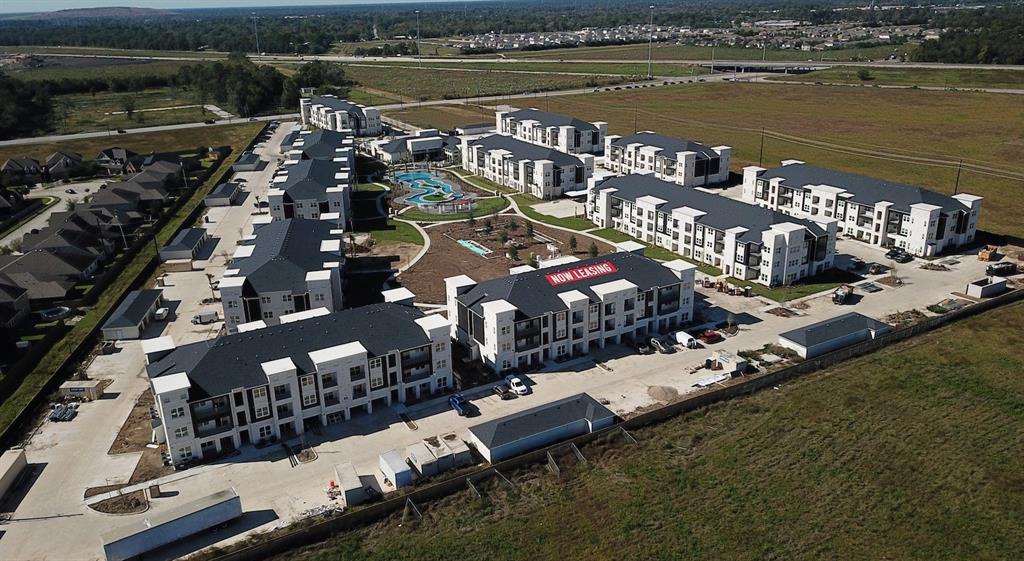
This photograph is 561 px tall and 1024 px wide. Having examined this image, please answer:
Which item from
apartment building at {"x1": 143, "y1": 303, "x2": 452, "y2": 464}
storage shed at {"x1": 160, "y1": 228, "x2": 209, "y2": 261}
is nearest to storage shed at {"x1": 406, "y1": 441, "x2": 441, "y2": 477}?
apartment building at {"x1": 143, "y1": 303, "x2": 452, "y2": 464}

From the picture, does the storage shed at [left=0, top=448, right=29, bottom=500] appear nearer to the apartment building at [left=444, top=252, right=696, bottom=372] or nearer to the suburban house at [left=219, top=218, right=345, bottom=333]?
the suburban house at [left=219, top=218, right=345, bottom=333]

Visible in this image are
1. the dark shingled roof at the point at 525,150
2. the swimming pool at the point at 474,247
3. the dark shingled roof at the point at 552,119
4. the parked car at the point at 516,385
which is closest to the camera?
the parked car at the point at 516,385

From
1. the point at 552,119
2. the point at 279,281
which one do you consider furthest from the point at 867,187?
the point at 279,281

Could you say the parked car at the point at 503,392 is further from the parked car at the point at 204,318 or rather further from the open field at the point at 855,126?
the open field at the point at 855,126

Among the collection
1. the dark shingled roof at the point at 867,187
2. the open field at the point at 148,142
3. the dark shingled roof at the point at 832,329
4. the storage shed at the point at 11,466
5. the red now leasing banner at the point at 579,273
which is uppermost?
the dark shingled roof at the point at 867,187

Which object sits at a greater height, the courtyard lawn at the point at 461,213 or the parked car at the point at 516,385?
the courtyard lawn at the point at 461,213

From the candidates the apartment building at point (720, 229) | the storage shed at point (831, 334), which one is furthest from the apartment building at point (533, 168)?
the storage shed at point (831, 334)

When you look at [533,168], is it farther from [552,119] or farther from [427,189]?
[552,119]
